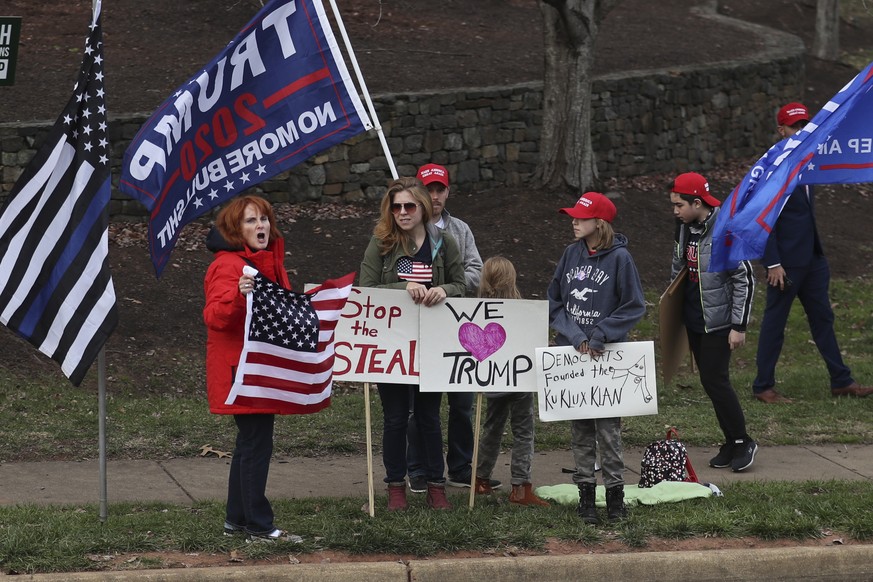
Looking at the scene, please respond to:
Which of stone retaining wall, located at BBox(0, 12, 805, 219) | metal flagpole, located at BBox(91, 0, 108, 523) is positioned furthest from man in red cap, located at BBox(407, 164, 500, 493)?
stone retaining wall, located at BBox(0, 12, 805, 219)

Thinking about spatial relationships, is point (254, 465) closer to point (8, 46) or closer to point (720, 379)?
point (720, 379)

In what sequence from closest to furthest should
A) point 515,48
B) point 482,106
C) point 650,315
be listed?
point 650,315, point 482,106, point 515,48

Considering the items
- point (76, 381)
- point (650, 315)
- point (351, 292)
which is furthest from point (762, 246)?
point (650, 315)

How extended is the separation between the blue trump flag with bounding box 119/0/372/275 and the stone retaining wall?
6.44m

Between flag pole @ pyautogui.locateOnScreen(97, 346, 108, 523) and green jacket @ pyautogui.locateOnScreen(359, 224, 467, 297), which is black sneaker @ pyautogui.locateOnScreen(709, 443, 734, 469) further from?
flag pole @ pyautogui.locateOnScreen(97, 346, 108, 523)

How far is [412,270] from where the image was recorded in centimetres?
690

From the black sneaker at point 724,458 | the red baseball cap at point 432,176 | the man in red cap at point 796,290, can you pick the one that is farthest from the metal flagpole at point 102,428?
the man in red cap at point 796,290

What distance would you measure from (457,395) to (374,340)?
0.84 m

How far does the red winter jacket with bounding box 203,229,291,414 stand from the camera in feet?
19.5

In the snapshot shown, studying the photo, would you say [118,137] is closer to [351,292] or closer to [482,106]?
[482,106]

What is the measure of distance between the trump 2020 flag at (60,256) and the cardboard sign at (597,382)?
229cm

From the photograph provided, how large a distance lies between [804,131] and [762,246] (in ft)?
2.49

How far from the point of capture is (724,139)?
18.8 m

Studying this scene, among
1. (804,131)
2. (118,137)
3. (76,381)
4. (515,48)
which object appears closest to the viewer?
(76,381)
